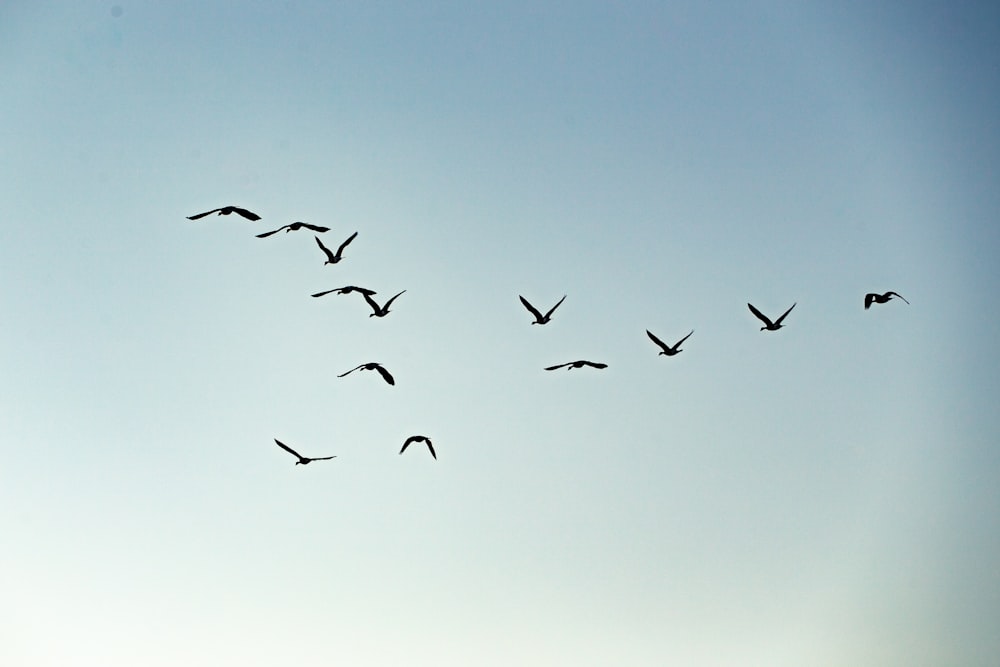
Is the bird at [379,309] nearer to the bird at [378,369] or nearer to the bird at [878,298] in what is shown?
Answer: the bird at [378,369]

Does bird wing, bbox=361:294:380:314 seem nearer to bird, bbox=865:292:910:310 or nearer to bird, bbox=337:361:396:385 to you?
bird, bbox=337:361:396:385

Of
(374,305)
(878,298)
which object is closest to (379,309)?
(374,305)

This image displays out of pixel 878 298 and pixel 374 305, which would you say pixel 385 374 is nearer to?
pixel 374 305

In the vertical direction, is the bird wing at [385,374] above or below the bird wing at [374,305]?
below

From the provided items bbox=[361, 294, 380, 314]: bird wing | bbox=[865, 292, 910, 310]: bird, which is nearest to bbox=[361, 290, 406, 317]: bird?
bbox=[361, 294, 380, 314]: bird wing

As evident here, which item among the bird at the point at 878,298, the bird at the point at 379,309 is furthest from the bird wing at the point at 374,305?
the bird at the point at 878,298

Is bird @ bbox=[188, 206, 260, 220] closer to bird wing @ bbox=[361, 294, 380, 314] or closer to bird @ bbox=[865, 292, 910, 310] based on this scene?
bird wing @ bbox=[361, 294, 380, 314]

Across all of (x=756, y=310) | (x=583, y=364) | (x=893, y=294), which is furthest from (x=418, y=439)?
(x=893, y=294)

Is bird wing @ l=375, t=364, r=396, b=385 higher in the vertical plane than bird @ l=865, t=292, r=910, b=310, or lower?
lower

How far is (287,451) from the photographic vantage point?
5466 centimetres

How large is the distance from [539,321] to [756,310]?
515 inches

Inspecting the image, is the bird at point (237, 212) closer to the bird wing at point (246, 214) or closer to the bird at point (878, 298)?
the bird wing at point (246, 214)

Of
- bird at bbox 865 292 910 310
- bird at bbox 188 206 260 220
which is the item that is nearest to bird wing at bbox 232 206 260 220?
bird at bbox 188 206 260 220

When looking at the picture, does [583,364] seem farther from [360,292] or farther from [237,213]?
[237,213]
